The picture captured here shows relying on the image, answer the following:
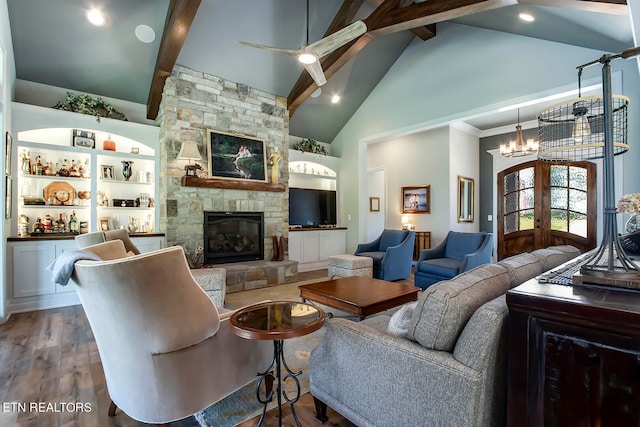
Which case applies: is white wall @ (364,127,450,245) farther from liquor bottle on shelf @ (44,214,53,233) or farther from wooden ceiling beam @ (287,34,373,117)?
liquor bottle on shelf @ (44,214,53,233)

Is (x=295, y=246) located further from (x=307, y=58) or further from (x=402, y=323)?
(x=402, y=323)

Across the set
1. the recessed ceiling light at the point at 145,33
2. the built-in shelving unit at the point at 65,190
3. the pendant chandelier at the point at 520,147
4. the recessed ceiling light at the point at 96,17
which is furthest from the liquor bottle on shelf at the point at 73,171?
the pendant chandelier at the point at 520,147

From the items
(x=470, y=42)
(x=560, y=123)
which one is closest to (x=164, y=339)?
(x=560, y=123)

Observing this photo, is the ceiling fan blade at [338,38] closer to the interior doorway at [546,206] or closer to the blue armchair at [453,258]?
the blue armchair at [453,258]

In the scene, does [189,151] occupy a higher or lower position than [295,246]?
higher

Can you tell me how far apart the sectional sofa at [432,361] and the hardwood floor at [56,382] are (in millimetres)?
421

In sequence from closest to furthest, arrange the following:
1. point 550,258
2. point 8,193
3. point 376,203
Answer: point 550,258, point 8,193, point 376,203

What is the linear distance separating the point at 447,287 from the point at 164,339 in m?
1.30

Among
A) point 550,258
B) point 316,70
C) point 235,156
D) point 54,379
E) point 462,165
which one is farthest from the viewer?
point 462,165

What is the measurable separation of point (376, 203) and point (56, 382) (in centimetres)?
701

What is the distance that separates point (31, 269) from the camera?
373 cm

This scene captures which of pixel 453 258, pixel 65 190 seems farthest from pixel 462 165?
pixel 65 190

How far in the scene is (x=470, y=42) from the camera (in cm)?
484

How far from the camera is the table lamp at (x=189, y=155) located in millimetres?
4504
